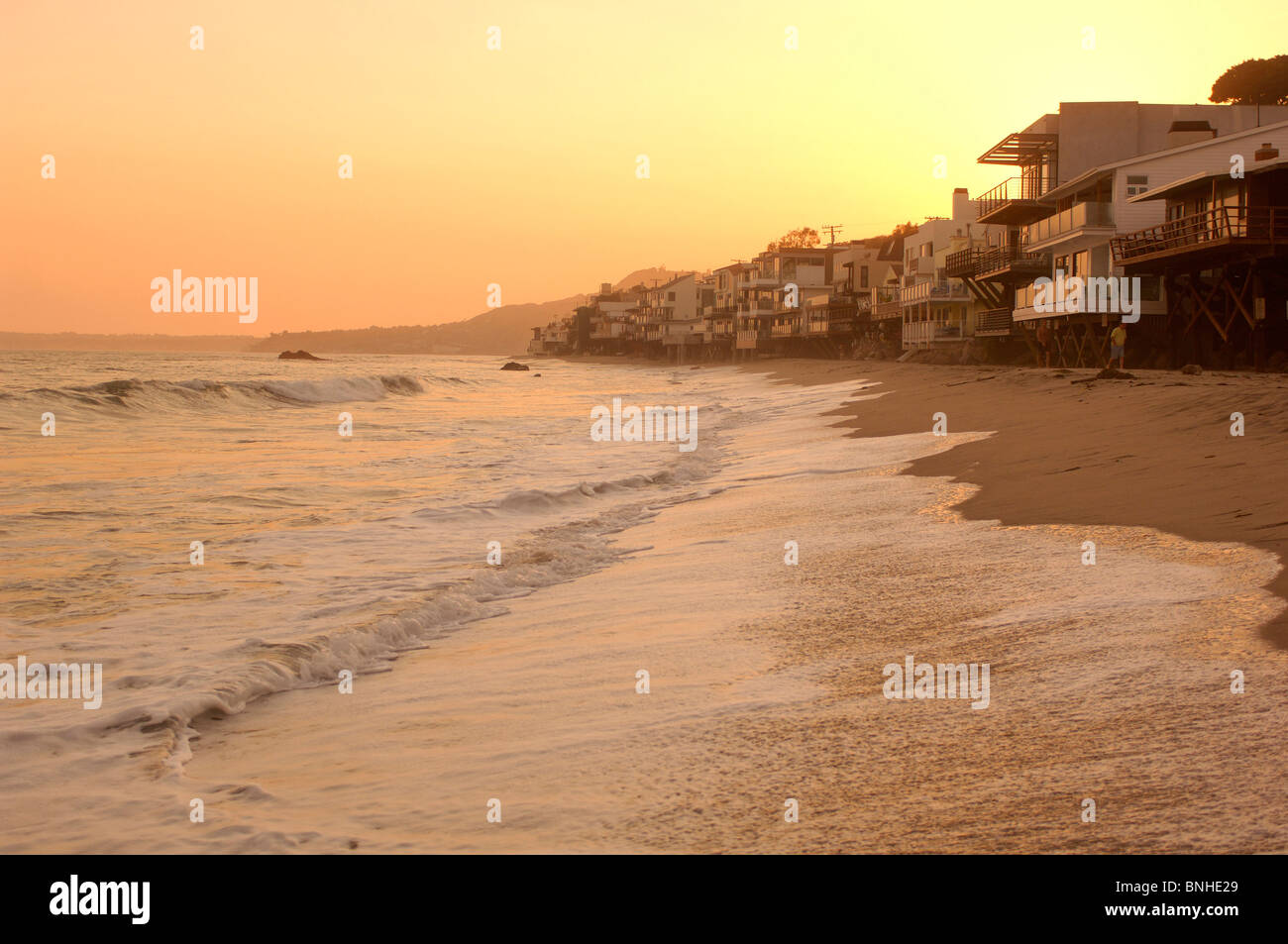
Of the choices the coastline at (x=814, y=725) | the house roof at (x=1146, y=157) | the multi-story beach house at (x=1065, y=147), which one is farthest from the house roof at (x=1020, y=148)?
the coastline at (x=814, y=725)

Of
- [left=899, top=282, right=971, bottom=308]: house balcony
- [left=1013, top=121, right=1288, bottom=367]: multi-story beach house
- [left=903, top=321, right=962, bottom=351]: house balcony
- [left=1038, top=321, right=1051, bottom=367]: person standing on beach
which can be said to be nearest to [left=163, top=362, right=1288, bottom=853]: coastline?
[left=1013, top=121, right=1288, bottom=367]: multi-story beach house

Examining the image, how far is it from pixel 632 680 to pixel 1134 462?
750 centimetres

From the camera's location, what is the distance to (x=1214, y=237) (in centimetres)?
2822

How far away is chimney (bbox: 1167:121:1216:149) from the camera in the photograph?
43500 mm

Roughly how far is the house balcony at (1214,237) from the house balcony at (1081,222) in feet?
17.3

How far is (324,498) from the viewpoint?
13805mm

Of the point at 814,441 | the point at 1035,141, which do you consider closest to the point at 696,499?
the point at 814,441

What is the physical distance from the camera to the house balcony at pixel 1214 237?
2722 cm

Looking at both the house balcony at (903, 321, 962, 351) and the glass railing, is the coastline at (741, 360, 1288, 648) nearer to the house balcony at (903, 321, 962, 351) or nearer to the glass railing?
the glass railing

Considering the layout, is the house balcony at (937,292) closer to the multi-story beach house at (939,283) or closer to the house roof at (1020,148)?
Answer: the multi-story beach house at (939,283)

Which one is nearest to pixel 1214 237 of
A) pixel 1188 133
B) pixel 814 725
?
pixel 1188 133

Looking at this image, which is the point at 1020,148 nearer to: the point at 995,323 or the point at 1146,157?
the point at 995,323

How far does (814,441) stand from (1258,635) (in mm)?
14503
